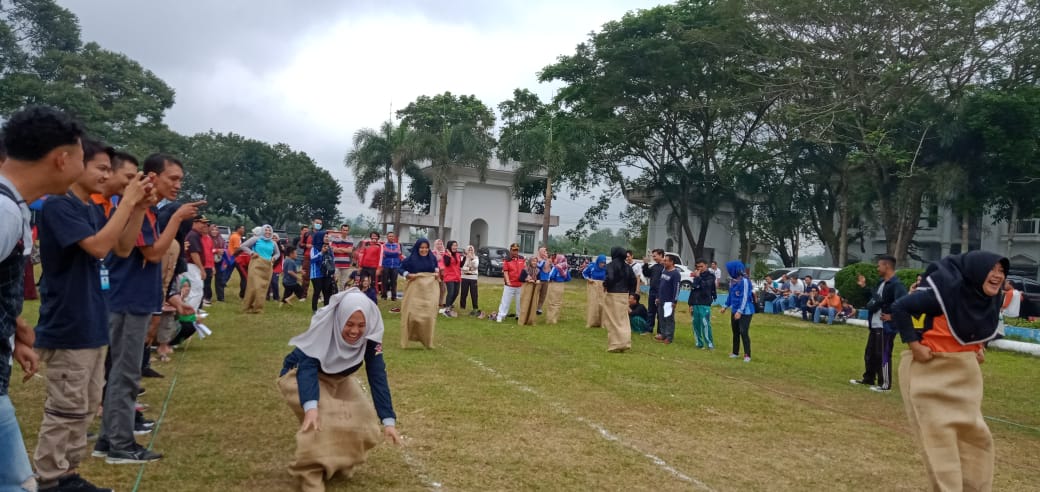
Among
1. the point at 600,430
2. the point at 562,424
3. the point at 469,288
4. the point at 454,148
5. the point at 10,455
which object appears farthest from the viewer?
the point at 454,148

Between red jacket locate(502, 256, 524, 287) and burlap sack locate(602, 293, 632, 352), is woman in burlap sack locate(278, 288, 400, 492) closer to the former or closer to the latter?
burlap sack locate(602, 293, 632, 352)

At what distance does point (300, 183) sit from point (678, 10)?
3550cm

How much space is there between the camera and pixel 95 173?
168 inches

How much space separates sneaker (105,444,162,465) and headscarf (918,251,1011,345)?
5.28 meters

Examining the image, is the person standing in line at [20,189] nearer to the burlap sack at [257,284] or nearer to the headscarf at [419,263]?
the headscarf at [419,263]

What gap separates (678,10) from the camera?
38.8 metres

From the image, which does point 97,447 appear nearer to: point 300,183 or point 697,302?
point 697,302

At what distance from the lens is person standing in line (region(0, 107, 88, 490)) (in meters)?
2.44

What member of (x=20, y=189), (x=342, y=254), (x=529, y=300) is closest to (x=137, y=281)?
(x=20, y=189)

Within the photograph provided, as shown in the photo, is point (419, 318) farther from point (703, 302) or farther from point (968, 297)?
point (968, 297)

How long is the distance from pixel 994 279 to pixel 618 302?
823cm

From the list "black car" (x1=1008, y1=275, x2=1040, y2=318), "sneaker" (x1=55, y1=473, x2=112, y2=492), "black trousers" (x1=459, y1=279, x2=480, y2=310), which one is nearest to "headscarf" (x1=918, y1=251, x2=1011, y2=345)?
"sneaker" (x1=55, y1=473, x2=112, y2=492)

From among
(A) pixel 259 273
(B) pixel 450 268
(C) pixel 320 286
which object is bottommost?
(C) pixel 320 286

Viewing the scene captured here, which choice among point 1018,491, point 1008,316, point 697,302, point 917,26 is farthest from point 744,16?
point 1018,491
